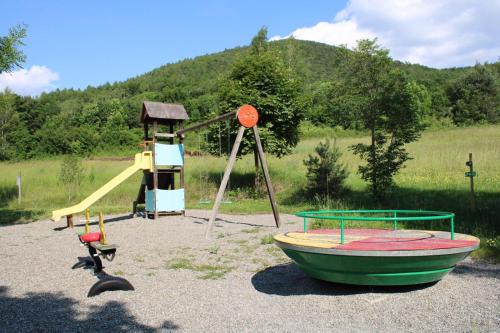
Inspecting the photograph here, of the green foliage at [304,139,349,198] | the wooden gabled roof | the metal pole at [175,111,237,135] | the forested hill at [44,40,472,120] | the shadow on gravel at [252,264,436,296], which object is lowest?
the shadow on gravel at [252,264,436,296]

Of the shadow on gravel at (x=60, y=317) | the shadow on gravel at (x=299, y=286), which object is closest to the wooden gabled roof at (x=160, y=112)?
the shadow on gravel at (x=299, y=286)

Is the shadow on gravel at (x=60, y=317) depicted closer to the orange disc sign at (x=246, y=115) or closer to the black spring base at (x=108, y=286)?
the black spring base at (x=108, y=286)

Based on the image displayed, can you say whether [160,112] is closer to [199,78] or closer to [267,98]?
[267,98]

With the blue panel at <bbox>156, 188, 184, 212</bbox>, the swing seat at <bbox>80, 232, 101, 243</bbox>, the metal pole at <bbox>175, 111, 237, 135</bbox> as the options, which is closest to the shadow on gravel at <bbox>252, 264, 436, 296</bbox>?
the swing seat at <bbox>80, 232, 101, 243</bbox>

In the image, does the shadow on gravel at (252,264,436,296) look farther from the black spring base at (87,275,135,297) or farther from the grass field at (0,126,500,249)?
the grass field at (0,126,500,249)

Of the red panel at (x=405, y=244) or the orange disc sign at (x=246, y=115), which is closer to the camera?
the red panel at (x=405, y=244)

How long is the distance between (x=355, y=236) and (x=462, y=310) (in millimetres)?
1816

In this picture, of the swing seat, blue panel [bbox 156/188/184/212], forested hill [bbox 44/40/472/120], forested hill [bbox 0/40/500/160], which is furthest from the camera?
forested hill [bbox 44/40/472/120]

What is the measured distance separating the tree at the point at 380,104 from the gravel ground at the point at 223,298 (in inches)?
238

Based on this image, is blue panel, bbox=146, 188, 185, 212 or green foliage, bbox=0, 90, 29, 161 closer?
blue panel, bbox=146, 188, 185, 212

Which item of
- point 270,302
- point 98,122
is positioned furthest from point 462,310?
point 98,122

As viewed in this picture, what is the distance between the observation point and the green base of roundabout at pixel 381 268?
482 cm

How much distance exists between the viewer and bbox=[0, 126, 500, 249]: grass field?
12.9m

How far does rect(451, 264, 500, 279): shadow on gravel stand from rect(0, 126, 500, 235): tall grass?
229 cm
